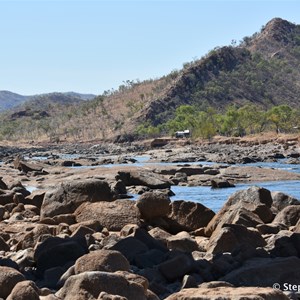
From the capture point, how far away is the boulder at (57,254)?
1312 cm

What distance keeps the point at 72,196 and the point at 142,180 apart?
17360 mm

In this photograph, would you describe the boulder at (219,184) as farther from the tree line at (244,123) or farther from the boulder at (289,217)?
the tree line at (244,123)

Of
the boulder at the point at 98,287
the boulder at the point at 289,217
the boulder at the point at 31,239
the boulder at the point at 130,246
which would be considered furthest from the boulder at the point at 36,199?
the boulder at the point at 98,287

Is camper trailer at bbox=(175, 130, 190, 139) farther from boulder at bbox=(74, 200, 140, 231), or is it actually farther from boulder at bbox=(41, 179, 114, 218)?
boulder at bbox=(74, 200, 140, 231)

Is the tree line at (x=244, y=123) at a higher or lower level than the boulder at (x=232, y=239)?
lower

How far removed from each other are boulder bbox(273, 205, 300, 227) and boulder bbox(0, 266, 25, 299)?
9.84 metres

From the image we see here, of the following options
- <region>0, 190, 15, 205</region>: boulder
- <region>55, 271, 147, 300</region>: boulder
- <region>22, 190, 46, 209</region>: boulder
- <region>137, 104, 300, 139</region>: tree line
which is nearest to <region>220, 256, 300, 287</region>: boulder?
<region>55, 271, 147, 300</region>: boulder

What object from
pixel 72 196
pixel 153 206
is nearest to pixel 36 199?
pixel 72 196

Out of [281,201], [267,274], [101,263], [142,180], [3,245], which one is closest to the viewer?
[101,263]

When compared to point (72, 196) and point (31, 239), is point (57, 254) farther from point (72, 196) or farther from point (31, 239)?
point (72, 196)

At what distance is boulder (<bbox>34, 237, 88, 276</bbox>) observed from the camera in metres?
13.1

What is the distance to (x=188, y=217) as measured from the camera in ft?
63.4

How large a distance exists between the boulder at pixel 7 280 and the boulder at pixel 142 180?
92.9 feet

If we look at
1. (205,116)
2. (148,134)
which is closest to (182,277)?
(205,116)
